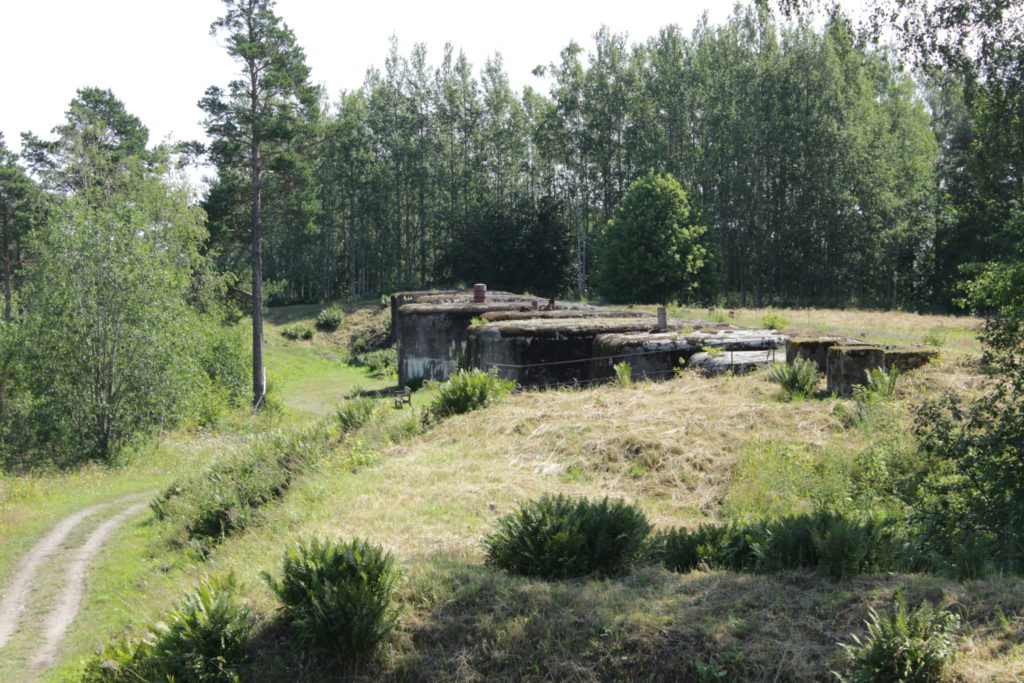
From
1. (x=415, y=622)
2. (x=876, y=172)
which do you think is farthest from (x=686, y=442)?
(x=876, y=172)

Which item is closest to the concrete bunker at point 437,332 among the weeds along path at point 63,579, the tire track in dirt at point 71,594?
the weeds along path at point 63,579

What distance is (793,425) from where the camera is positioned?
9859 millimetres

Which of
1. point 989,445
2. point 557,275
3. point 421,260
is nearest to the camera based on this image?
point 989,445

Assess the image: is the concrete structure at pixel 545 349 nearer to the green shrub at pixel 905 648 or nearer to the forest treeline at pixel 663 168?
the green shrub at pixel 905 648

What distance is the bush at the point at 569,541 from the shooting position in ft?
21.1

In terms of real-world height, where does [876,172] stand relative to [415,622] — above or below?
above

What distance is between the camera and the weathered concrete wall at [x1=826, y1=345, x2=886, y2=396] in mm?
10828

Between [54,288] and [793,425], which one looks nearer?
[793,425]

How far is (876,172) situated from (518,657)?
1590 inches

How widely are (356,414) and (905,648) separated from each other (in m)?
9.71

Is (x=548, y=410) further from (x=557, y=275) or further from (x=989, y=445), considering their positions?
(x=557, y=275)

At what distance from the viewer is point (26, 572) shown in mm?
11750

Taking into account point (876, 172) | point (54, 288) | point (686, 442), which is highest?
point (876, 172)

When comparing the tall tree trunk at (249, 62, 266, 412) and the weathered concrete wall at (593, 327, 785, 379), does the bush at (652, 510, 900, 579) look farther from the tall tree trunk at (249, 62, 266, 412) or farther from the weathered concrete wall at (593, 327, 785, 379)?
the tall tree trunk at (249, 62, 266, 412)
